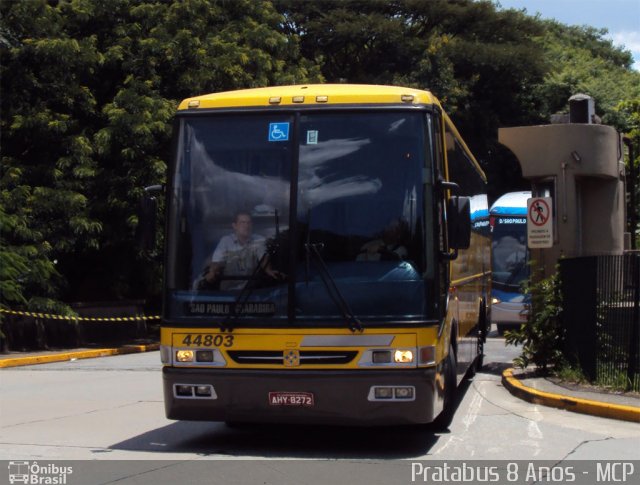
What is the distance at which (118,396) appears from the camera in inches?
518

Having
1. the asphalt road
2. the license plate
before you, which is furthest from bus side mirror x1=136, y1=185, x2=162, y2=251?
the asphalt road

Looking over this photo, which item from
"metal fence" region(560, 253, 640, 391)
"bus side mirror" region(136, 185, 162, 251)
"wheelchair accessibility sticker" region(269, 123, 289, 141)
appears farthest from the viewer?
"metal fence" region(560, 253, 640, 391)

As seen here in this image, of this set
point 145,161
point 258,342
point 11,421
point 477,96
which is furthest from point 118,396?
point 477,96

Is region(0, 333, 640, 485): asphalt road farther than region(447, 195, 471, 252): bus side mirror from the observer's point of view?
No

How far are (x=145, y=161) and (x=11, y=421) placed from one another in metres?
13.4

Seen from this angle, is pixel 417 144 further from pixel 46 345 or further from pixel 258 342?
pixel 46 345

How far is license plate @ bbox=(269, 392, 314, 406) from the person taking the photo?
8.21 metres

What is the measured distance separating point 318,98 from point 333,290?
76.3 inches

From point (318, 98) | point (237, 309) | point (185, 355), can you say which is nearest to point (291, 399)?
point (237, 309)

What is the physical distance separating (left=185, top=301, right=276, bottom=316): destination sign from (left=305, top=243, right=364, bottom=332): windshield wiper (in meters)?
0.54

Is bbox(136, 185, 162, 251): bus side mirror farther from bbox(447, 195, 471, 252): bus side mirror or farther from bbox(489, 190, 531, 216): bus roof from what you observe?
bbox(489, 190, 531, 216): bus roof

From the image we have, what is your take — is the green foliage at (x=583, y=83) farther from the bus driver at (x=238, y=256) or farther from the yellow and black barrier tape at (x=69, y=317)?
the bus driver at (x=238, y=256)

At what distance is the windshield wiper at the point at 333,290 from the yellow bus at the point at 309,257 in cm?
1

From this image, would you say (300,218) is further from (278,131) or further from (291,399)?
(291,399)
